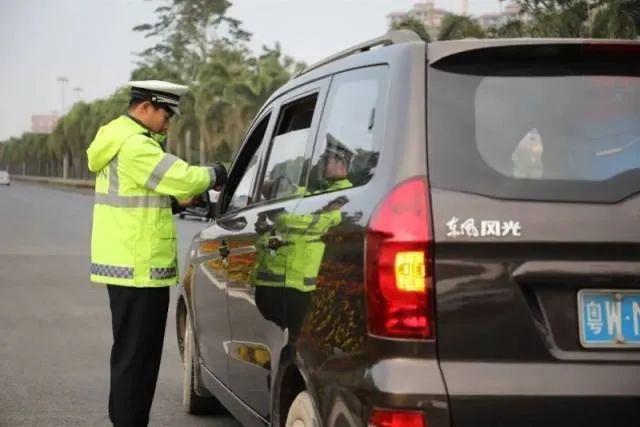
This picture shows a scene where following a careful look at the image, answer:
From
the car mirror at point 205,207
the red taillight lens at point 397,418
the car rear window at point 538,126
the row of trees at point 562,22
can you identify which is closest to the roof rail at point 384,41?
the car rear window at point 538,126

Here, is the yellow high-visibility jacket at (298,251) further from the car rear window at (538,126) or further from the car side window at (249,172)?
the car side window at (249,172)

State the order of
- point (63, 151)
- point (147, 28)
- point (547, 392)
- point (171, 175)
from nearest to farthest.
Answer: point (547, 392)
point (171, 175)
point (147, 28)
point (63, 151)

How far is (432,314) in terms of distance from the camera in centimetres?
285

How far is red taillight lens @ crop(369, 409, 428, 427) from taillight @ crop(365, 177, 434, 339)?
0.20 meters

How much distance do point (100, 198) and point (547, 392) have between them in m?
2.66

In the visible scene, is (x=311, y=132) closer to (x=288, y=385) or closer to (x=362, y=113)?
(x=362, y=113)

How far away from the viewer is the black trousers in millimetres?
4777

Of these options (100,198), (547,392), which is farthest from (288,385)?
(100,198)

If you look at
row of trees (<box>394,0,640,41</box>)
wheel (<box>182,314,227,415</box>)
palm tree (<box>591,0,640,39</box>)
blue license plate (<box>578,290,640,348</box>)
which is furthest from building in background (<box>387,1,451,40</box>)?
blue license plate (<box>578,290,640,348</box>)

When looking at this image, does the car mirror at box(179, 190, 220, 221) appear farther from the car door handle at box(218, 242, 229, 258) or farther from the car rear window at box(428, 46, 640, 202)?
the car rear window at box(428, 46, 640, 202)

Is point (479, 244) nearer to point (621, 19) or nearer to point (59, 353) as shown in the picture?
point (59, 353)

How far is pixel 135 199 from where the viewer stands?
4770mm

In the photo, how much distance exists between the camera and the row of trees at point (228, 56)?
33000 millimetres

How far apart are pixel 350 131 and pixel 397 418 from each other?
101 centimetres
